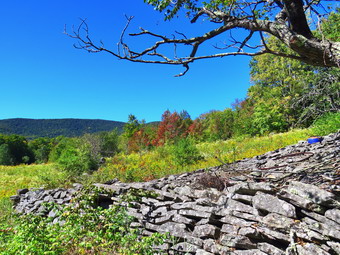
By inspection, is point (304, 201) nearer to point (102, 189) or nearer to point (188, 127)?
point (102, 189)

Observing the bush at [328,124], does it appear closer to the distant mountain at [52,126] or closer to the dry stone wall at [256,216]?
the dry stone wall at [256,216]

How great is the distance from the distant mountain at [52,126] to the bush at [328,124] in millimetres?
88487

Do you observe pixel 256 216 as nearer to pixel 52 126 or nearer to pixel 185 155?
pixel 185 155

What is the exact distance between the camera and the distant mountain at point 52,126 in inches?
3754

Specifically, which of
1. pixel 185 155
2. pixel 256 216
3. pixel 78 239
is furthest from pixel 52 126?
pixel 256 216

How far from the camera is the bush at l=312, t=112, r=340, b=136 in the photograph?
8305mm

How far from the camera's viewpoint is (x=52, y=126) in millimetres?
103812

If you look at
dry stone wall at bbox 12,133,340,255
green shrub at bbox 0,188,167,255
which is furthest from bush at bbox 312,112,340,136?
green shrub at bbox 0,188,167,255

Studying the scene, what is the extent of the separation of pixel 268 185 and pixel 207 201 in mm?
904

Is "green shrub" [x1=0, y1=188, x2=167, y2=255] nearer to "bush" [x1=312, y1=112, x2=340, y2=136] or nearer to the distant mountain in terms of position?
"bush" [x1=312, y1=112, x2=340, y2=136]

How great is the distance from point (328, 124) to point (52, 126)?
361 feet

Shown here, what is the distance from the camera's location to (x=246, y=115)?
2406cm

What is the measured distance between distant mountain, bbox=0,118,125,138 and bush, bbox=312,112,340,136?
3484 inches

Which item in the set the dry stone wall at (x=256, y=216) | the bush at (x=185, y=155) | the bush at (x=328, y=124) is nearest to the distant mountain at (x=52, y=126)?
the bush at (x=185, y=155)
